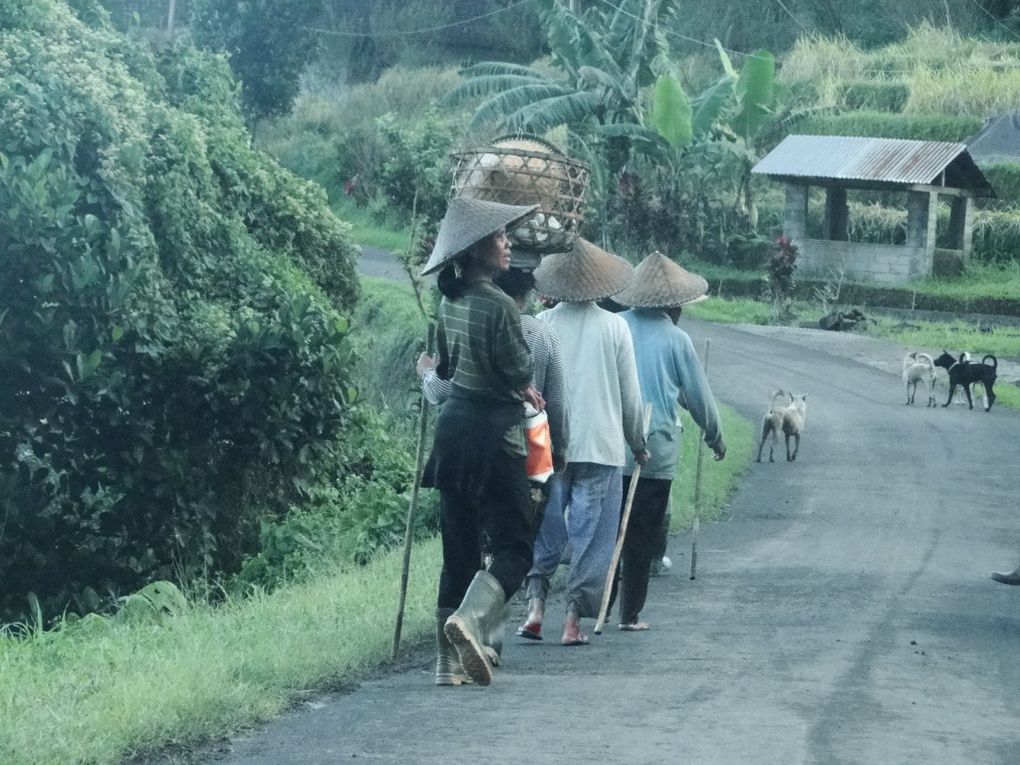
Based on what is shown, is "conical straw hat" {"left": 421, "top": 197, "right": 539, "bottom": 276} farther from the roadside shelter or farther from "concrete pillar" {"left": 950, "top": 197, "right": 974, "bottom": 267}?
"concrete pillar" {"left": 950, "top": 197, "right": 974, "bottom": 267}

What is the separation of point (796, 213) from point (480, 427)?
100 feet

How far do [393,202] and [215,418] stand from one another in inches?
1199

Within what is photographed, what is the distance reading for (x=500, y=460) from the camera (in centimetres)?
759

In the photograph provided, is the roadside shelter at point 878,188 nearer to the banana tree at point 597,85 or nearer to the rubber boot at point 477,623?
the banana tree at point 597,85

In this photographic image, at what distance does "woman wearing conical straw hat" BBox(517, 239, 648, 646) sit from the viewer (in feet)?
29.2

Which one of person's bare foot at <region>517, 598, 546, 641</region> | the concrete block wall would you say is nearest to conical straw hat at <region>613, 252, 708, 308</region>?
person's bare foot at <region>517, 598, 546, 641</region>

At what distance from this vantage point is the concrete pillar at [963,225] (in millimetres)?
35781

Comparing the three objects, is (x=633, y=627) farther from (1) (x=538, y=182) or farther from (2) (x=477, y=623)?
(1) (x=538, y=182)

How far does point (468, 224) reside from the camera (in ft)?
25.0

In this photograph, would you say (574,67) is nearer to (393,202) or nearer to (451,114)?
(393,202)

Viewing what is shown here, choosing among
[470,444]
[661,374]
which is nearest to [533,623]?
[470,444]

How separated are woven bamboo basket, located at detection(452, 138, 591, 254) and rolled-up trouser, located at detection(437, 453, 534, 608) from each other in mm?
1446

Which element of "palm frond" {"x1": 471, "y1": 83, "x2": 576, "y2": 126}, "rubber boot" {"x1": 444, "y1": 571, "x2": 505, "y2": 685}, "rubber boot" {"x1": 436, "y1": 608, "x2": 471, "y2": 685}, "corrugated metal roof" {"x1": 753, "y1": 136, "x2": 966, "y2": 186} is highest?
"palm frond" {"x1": 471, "y1": 83, "x2": 576, "y2": 126}

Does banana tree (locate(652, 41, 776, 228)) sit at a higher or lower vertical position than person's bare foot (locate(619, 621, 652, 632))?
higher
